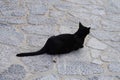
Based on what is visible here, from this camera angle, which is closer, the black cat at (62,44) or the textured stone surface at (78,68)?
the textured stone surface at (78,68)

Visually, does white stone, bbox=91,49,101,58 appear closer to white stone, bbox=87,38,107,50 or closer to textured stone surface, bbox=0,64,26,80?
white stone, bbox=87,38,107,50

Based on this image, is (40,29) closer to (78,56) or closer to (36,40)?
(36,40)

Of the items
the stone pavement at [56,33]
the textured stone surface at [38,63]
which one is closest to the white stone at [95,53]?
the stone pavement at [56,33]

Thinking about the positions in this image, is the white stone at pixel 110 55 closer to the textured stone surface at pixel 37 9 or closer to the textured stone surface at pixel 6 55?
the textured stone surface at pixel 6 55

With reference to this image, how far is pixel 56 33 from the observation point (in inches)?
214

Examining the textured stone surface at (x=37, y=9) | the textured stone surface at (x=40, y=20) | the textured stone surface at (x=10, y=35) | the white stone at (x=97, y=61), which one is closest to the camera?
the white stone at (x=97, y=61)

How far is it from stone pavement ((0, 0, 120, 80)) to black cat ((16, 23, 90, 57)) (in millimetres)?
86

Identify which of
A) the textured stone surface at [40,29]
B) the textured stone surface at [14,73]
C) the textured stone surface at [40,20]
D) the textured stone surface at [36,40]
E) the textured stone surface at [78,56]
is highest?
the textured stone surface at [40,20]

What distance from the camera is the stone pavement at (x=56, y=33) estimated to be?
173 inches

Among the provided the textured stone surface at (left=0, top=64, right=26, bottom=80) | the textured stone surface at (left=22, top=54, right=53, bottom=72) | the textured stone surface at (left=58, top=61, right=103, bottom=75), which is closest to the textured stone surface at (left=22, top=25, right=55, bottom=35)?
the textured stone surface at (left=22, top=54, right=53, bottom=72)

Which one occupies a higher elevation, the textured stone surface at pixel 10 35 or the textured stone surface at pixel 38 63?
the textured stone surface at pixel 10 35

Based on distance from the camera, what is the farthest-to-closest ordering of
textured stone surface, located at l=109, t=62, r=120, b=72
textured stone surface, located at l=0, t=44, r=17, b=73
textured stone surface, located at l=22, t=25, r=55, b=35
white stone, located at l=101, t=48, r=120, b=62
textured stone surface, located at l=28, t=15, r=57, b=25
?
1. textured stone surface, located at l=28, t=15, r=57, b=25
2. textured stone surface, located at l=22, t=25, r=55, b=35
3. white stone, located at l=101, t=48, r=120, b=62
4. textured stone surface, located at l=109, t=62, r=120, b=72
5. textured stone surface, located at l=0, t=44, r=17, b=73

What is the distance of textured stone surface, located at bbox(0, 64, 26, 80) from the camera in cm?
413

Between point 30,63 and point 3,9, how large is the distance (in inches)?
80.5
